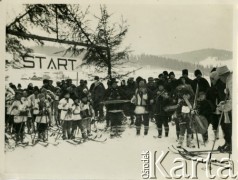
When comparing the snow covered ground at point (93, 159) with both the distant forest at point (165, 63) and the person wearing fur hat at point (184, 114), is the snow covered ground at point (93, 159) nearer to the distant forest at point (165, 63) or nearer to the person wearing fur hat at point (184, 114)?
the person wearing fur hat at point (184, 114)

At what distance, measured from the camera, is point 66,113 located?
2.72ft

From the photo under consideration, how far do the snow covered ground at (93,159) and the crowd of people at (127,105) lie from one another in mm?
22

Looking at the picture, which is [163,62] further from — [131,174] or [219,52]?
[131,174]

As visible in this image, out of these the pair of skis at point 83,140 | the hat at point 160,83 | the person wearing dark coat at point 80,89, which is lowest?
the pair of skis at point 83,140

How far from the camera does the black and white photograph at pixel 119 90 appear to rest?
2.65ft

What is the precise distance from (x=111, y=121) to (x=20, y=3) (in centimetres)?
37

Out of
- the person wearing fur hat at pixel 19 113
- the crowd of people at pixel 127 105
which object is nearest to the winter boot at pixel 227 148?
the crowd of people at pixel 127 105

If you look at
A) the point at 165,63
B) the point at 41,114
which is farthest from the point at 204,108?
the point at 41,114

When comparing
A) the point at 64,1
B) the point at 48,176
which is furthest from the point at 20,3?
the point at 48,176

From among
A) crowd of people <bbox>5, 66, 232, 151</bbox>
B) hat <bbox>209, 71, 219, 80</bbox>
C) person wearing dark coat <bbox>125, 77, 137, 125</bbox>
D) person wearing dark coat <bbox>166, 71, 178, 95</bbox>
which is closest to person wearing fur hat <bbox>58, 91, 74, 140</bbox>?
crowd of people <bbox>5, 66, 232, 151</bbox>

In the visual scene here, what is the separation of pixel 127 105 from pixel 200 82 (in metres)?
0.18

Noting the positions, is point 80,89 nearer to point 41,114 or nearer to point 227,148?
point 41,114

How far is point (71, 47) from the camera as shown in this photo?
32.7 inches

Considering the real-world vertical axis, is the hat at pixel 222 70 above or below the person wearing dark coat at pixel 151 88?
above
